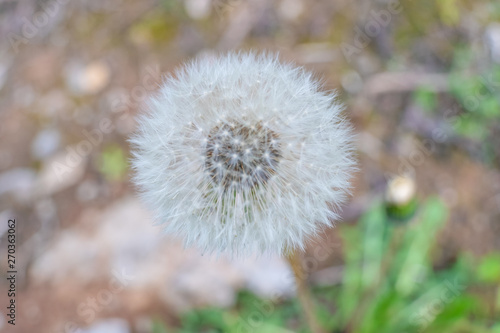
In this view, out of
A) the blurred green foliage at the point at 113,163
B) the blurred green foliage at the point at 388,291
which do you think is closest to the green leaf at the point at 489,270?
the blurred green foliage at the point at 388,291

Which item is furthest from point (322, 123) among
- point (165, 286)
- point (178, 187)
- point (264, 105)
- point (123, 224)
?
point (123, 224)

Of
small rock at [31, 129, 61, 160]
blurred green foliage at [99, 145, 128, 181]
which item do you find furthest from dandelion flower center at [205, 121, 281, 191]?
small rock at [31, 129, 61, 160]

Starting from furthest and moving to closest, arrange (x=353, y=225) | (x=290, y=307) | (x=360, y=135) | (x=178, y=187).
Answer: (x=360, y=135) → (x=353, y=225) → (x=290, y=307) → (x=178, y=187)

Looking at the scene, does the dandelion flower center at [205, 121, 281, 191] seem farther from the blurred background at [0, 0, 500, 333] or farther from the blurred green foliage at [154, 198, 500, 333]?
the blurred green foliage at [154, 198, 500, 333]

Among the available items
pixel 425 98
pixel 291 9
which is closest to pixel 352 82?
pixel 425 98

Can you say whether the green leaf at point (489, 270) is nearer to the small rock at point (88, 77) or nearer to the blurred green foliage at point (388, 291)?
the blurred green foliage at point (388, 291)

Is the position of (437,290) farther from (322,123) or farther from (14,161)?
(14,161)
